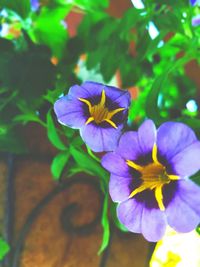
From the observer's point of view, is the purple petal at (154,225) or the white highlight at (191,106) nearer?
the purple petal at (154,225)

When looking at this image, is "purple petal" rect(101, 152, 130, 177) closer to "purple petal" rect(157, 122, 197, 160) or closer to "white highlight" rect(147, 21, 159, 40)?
"purple petal" rect(157, 122, 197, 160)

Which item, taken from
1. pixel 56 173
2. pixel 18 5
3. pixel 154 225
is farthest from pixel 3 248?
pixel 18 5

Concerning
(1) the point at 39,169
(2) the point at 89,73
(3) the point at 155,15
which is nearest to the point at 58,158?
(1) the point at 39,169

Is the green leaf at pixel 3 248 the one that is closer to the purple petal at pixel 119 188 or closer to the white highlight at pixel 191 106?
the purple petal at pixel 119 188

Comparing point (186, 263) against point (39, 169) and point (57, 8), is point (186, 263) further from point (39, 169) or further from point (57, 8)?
point (57, 8)

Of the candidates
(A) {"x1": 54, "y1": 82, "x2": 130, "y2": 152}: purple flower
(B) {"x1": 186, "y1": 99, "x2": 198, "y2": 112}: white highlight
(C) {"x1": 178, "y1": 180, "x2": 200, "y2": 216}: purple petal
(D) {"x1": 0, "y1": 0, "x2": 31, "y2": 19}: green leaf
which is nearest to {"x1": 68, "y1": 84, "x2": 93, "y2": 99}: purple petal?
(A) {"x1": 54, "y1": 82, "x2": 130, "y2": 152}: purple flower

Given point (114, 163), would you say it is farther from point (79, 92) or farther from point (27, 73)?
point (27, 73)

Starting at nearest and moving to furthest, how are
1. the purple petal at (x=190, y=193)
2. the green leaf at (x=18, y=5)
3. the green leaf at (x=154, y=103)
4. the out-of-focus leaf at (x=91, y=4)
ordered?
the purple petal at (x=190, y=193)
the green leaf at (x=154, y=103)
the green leaf at (x=18, y=5)
the out-of-focus leaf at (x=91, y=4)

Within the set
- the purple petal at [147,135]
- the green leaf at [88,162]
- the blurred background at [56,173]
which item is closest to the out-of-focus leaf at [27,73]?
the blurred background at [56,173]
